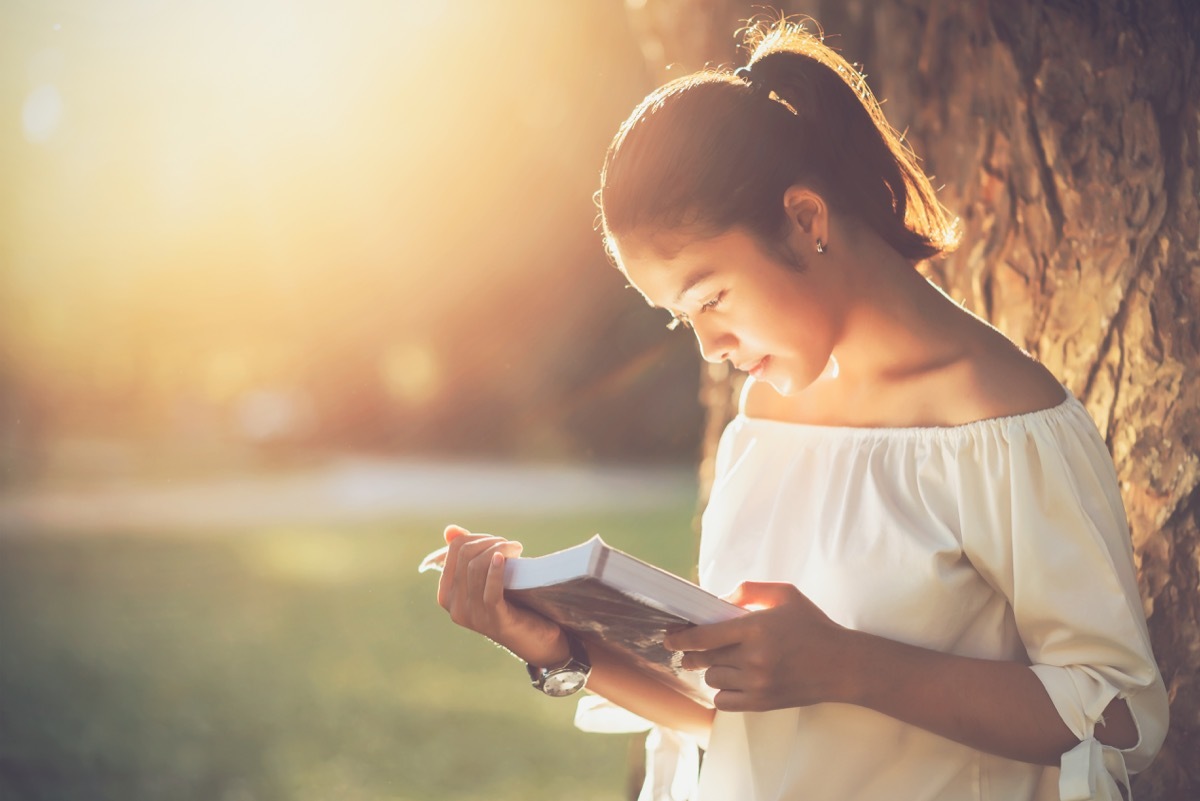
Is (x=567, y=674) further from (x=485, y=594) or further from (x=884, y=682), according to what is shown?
(x=884, y=682)

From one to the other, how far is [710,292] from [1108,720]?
694 mm

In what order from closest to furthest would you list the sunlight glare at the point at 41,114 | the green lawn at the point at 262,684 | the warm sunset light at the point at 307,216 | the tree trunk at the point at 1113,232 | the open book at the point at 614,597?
the open book at the point at 614,597 → the tree trunk at the point at 1113,232 → the green lawn at the point at 262,684 → the sunlight glare at the point at 41,114 → the warm sunset light at the point at 307,216

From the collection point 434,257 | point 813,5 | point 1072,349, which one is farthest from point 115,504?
point 1072,349

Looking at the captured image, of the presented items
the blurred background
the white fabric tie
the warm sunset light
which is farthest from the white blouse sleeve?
the warm sunset light

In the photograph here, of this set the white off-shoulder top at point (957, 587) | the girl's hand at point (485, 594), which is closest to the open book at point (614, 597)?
the girl's hand at point (485, 594)

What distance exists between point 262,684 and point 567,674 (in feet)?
14.8

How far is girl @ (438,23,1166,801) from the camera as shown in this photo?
1.37 metres

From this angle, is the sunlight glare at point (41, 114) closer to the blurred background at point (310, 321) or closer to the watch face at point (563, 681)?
the blurred background at point (310, 321)

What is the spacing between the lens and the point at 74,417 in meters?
11.0

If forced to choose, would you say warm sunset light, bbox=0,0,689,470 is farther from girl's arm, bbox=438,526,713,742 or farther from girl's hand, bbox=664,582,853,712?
girl's hand, bbox=664,582,853,712

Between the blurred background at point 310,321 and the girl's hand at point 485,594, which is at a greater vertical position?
the blurred background at point 310,321

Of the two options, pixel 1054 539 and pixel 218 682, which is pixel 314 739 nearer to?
pixel 218 682

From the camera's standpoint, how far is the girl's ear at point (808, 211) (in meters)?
1.52

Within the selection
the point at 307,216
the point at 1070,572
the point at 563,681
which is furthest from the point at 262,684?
the point at 307,216
